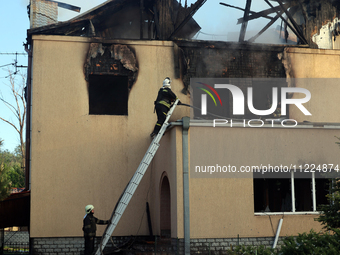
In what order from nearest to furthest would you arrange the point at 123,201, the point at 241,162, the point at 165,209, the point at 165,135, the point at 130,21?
the point at 123,201 < the point at 241,162 < the point at 165,135 < the point at 165,209 < the point at 130,21

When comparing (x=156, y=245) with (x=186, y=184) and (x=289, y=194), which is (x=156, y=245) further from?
(x=289, y=194)

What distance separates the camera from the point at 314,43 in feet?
50.3

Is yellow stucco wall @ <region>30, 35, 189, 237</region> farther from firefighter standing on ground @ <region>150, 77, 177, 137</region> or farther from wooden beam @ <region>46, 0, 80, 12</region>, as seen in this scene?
wooden beam @ <region>46, 0, 80, 12</region>

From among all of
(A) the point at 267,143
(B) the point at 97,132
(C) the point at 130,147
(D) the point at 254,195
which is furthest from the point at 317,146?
(B) the point at 97,132

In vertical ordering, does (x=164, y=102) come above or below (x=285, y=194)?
above

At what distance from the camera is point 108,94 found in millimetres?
13602

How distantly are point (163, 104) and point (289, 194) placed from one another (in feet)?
14.0

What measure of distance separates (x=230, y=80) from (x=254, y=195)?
4990 mm

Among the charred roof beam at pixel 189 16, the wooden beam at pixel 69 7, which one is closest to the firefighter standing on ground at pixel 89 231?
the charred roof beam at pixel 189 16

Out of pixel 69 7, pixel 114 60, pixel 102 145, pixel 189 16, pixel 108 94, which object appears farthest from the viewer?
pixel 69 7

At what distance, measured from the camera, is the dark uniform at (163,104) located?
1102 cm

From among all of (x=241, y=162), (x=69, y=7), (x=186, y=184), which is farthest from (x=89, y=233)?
(x=69, y=7)

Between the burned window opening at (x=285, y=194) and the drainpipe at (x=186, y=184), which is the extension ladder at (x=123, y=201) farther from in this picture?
the burned window opening at (x=285, y=194)

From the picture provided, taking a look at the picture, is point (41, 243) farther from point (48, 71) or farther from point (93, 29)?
point (93, 29)
